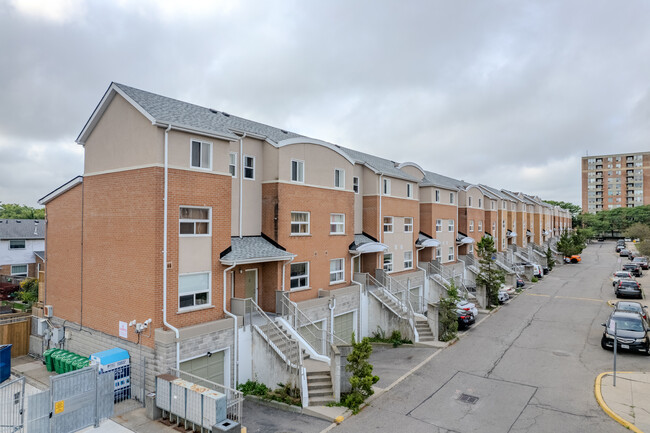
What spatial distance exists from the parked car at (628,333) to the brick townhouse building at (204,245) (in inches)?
359

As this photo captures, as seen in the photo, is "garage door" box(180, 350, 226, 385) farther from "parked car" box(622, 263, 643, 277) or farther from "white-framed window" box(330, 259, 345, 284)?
"parked car" box(622, 263, 643, 277)

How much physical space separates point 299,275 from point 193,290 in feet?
20.1

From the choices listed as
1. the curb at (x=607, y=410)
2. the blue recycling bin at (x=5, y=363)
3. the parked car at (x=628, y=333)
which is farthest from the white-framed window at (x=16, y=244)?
the parked car at (x=628, y=333)

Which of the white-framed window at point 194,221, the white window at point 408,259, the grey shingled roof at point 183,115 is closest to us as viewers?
the grey shingled roof at point 183,115

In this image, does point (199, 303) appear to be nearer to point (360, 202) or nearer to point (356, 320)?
point (356, 320)

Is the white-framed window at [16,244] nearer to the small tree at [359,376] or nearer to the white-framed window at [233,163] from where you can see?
the white-framed window at [233,163]

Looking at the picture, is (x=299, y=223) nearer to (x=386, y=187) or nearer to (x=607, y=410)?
(x=386, y=187)

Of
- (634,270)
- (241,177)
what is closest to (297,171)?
(241,177)

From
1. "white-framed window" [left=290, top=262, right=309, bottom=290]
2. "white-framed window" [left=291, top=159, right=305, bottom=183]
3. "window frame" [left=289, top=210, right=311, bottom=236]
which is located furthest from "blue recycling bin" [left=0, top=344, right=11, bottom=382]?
"white-framed window" [left=291, top=159, right=305, bottom=183]

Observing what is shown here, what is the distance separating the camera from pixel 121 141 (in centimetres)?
1470

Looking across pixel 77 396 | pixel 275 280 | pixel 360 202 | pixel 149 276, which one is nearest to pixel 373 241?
pixel 360 202

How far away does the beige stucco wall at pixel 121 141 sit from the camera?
44.3ft

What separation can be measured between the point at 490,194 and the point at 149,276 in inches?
1680

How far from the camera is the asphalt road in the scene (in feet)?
38.1
